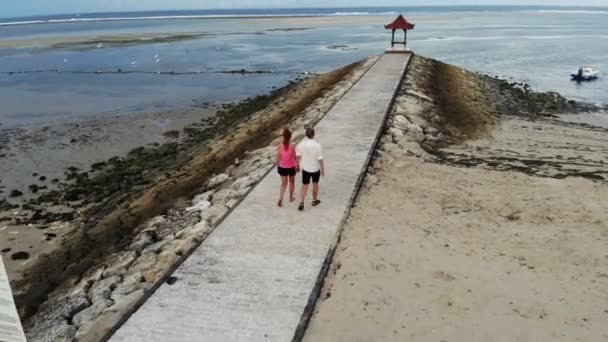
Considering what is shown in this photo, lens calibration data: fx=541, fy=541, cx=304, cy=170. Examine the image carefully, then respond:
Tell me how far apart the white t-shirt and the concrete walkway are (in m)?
0.66

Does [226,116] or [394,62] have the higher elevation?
[394,62]

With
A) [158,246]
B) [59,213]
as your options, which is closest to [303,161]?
[158,246]

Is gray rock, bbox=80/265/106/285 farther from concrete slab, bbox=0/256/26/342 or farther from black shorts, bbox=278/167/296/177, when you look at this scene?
concrete slab, bbox=0/256/26/342

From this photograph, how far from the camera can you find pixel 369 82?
2088cm

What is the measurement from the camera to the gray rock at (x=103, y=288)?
7062mm

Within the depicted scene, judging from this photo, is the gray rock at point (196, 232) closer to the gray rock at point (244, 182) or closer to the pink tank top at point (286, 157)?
the pink tank top at point (286, 157)

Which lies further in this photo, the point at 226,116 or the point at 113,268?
the point at 226,116

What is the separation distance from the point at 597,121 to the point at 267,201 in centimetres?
1746

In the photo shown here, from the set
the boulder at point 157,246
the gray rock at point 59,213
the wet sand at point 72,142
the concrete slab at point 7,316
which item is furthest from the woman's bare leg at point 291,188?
the wet sand at point 72,142

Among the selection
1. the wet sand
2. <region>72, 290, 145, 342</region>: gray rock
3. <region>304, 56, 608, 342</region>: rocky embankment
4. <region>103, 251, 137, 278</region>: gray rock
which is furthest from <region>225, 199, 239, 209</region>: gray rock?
the wet sand

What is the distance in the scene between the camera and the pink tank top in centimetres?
847

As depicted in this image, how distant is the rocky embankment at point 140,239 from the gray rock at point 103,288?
0.02 metres

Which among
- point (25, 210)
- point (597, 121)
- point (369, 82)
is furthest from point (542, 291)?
point (597, 121)

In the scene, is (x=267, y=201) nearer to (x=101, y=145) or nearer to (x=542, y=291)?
(x=542, y=291)
